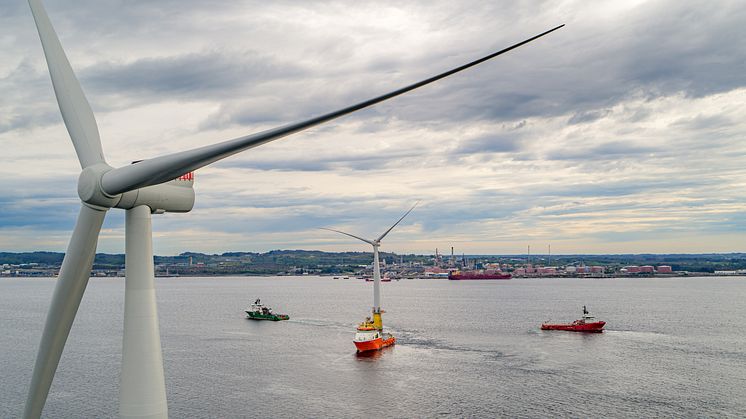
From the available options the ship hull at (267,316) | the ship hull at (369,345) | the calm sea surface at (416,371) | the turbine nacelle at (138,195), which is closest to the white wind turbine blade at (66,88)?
the turbine nacelle at (138,195)

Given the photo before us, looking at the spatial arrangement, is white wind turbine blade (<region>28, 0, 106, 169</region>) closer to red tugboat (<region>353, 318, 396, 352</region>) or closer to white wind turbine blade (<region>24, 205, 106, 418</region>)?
white wind turbine blade (<region>24, 205, 106, 418</region>)

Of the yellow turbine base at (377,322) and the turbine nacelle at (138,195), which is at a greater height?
the turbine nacelle at (138,195)

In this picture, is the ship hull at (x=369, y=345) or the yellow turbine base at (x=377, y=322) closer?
the ship hull at (x=369, y=345)

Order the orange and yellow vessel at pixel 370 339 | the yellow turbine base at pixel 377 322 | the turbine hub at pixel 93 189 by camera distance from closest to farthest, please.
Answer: the turbine hub at pixel 93 189 → the orange and yellow vessel at pixel 370 339 → the yellow turbine base at pixel 377 322

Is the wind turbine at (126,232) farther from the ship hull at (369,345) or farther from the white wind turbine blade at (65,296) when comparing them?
the ship hull at (369,345)

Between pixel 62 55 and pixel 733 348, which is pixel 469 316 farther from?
pixel 62 55

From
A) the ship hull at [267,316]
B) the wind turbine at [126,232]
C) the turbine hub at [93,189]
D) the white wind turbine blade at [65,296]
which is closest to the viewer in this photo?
the wind turbine at [126,232]

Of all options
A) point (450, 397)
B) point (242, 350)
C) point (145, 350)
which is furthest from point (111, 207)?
point (242, 350)
